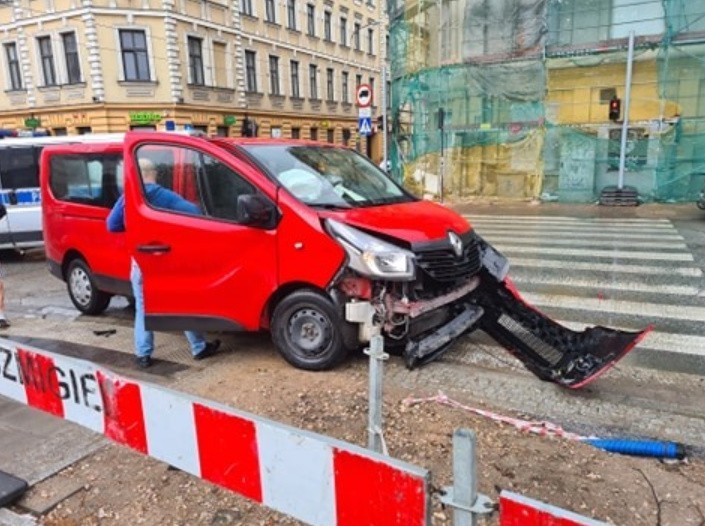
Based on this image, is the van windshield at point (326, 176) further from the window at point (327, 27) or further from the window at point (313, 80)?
the window at point (327, 27)

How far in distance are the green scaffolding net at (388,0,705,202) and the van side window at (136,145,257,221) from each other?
1395cm

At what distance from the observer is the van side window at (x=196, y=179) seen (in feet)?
15.9

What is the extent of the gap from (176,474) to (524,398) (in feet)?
8.05

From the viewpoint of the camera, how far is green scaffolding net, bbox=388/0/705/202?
57.4ft

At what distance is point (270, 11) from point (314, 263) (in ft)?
112

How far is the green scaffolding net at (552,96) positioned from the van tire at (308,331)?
1444 cm

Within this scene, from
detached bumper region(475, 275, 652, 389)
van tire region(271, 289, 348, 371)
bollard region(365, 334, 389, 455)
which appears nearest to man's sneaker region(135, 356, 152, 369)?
van tire region(271, 289, 348, 371)

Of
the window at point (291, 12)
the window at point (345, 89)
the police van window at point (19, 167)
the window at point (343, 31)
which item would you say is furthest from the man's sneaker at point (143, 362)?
the window at point (343, 31)

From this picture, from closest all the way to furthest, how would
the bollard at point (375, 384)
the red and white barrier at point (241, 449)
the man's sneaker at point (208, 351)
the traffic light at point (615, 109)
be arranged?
the red and white barrier at point (241, 449), the bollard at point (375, 384), the man's sneaker at point (208, 351), the traffic light at point (615, 109)

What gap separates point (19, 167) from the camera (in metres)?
11.2

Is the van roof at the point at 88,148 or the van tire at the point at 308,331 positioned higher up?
the van roof at the point at 88,148

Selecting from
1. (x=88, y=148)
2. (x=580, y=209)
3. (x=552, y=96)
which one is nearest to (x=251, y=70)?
(x=552, y=96)

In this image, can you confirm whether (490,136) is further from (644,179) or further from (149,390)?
(149,390)

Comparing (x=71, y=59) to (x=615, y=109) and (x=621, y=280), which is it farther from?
(x=621, y=280)
